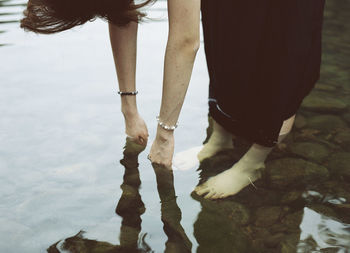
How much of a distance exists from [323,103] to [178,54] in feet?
3.67

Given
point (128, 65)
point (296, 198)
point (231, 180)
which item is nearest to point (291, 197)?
point (296, 198)

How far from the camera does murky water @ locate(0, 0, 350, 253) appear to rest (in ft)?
4.73

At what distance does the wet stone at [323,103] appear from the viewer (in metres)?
2.20

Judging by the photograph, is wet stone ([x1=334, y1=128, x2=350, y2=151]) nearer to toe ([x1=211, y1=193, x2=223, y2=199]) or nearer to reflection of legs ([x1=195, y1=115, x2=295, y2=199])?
reflection of legs ([x1=195, y1=115, x2=295, y2=199])

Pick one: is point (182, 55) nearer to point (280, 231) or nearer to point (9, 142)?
point (280, 231)

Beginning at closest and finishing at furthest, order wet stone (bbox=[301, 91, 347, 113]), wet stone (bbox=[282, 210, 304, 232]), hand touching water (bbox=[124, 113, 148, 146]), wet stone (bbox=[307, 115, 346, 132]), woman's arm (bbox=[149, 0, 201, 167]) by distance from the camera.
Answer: woman's arm (bbox=[149, 0, 201, 167]), wet stone (bbox=[282, 210, 304, 232]), hand touching water (bbox=[124, 113, 148, 146]), wet stone (bbox=[307, 115, 346, 132]), wet stone (bbox=[301, 91, 347, 113])

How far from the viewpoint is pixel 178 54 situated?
1425 mm

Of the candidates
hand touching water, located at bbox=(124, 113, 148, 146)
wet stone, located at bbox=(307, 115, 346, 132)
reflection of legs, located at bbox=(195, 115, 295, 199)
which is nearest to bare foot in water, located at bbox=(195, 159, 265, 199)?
reflection of legs, located at bbox=(195, 115, 295, 199)

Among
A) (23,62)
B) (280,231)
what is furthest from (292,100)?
(23,62)

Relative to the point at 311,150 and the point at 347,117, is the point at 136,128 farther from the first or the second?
the point at 347,117

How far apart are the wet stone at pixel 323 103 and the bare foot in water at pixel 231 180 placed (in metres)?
0.63

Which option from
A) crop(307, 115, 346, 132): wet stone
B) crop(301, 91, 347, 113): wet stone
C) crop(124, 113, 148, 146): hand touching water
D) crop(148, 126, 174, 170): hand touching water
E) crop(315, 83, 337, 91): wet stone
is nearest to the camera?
crop(148, 126, 174, 170): hand touching water

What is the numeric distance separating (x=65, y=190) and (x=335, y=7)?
292 centimetres

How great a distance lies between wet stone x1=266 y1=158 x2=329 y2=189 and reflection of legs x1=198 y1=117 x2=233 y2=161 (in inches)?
8.4
